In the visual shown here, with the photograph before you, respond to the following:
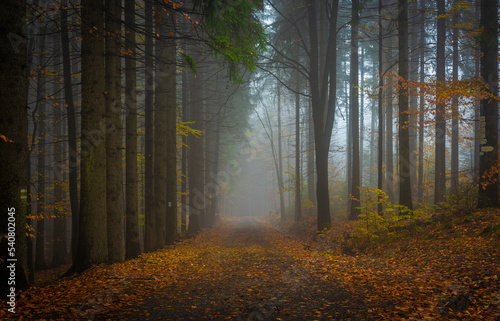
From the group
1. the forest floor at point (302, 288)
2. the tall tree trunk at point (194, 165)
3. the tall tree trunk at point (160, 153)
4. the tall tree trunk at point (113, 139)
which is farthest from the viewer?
the tall tree trunk at point (194, 165)

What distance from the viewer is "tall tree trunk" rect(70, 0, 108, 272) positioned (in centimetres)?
708

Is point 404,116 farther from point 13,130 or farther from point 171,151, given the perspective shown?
point 13,130

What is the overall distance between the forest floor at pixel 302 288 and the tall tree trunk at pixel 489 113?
1.04 meters

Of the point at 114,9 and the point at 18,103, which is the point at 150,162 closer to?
the point at 114,9

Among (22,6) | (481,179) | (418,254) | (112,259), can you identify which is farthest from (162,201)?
(481,179)

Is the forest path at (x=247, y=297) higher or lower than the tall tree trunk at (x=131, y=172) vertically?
lower

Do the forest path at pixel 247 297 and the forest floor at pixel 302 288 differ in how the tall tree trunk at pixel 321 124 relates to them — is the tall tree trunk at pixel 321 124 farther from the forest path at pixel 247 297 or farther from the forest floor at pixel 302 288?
the forest path at pixel 247 297

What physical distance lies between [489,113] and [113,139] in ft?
38.4

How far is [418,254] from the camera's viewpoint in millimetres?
7875

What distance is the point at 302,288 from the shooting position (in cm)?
564

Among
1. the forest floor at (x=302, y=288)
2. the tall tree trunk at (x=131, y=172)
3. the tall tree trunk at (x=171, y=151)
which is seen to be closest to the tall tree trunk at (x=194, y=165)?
the tall tree trunk at (x=171, y=151)

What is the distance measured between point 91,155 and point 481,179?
447 inches

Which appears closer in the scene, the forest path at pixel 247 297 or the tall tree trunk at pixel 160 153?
the forest path at pixel 247 297

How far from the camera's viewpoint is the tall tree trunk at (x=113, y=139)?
844 centimetres
